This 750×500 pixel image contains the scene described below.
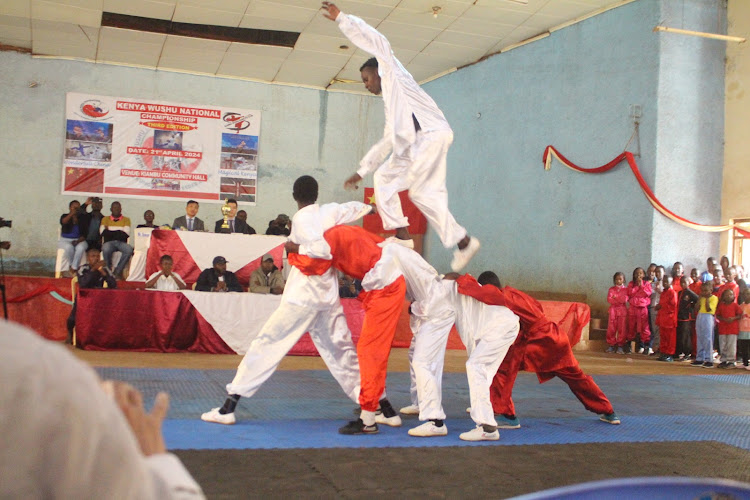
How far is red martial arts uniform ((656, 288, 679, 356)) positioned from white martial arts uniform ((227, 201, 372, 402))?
6.70 m

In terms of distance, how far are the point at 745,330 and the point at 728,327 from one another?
0.67 feet

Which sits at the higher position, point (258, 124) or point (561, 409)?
point (258, 124)

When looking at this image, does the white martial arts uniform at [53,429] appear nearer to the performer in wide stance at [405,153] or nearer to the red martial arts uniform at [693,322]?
the performer in wide stance at [405,153]

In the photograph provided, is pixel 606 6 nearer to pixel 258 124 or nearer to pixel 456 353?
pixel 456 353

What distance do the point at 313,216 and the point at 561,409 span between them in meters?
2.58

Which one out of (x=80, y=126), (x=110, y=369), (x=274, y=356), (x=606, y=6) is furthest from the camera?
(x=80, y=126)

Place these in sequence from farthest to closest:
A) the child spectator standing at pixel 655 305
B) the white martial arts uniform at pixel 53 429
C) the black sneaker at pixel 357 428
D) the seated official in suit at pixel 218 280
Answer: the child spectator standing at pixel 655 305 → the seated official in suit at pixel 218 280 → the black sneaker at pixel 357 428 → the white martial arts uniform at pixel 53 429

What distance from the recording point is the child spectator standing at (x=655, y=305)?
10188 mm

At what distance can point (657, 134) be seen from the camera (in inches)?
411

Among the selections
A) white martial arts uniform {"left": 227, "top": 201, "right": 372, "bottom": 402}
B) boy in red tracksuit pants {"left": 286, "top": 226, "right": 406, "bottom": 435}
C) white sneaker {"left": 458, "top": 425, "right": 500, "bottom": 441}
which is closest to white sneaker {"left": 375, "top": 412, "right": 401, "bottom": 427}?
boy in red tracksuit pants {"left": 286, "top": 226, "right": 406, "bottom": 435}

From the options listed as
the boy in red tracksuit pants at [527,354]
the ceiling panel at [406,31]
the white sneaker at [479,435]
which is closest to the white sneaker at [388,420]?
the white sneaker at [479,435]

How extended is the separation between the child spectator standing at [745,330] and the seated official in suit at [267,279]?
19.4 ft

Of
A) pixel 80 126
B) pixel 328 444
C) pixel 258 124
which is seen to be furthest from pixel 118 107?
pixel 328 444

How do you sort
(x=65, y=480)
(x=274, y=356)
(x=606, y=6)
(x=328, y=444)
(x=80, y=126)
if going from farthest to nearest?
(x=80, y=126) → (x=606, y=6) → (x=274, y=356) → (x=328, y=444) → (x=65, y=480)
